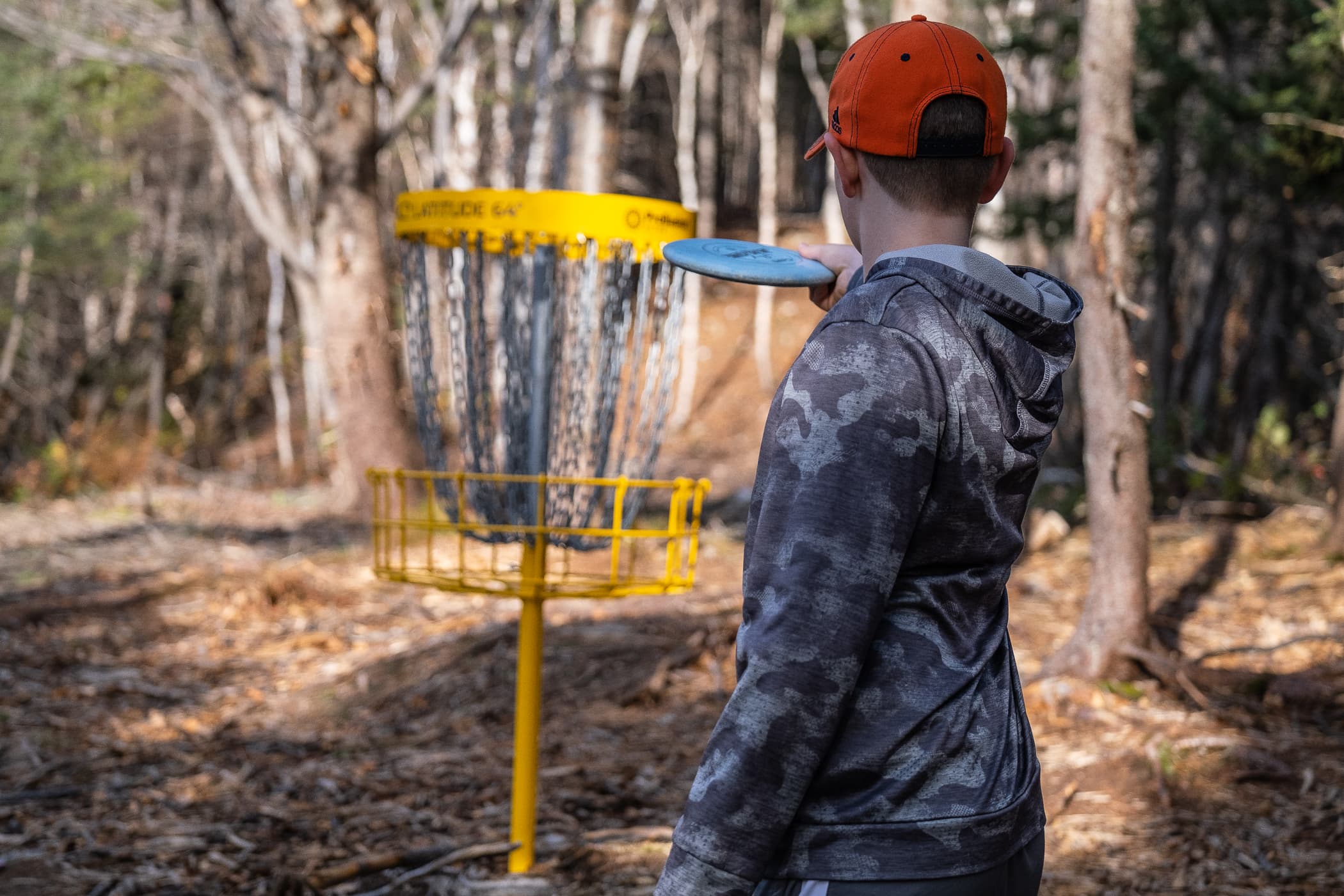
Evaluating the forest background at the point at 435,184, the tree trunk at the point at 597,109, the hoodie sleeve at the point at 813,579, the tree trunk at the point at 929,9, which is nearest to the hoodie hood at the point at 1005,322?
the hoodie sleeve at the point at 813,579

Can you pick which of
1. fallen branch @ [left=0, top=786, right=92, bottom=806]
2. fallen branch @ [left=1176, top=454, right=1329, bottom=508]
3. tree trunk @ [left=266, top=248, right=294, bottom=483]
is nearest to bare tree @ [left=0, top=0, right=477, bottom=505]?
fallen branch @ [left=0, top=786, right=92, bottom=806]

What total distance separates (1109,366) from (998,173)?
12.4ft

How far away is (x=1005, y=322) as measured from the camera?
4.33 feet

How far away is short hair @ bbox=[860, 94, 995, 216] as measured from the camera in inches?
50.4

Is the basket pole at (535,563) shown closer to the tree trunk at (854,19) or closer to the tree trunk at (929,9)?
the tree trunk at (929,9)

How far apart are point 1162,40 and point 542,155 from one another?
6.46 m

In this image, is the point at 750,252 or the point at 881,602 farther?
the point at 750,252

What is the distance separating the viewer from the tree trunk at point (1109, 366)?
4844 millimetres

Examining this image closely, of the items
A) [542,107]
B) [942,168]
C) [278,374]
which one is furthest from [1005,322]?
[278,374]

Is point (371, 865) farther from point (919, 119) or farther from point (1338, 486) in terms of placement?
point (1338, 486)

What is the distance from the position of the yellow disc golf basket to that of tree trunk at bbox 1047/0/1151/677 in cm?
250

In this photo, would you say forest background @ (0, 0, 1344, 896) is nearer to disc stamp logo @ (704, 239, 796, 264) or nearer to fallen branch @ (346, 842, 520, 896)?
fallen branch @ (346, 842, 520, 896)

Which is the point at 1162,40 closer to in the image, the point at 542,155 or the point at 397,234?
the point at 542,155

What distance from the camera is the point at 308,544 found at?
9086mm
